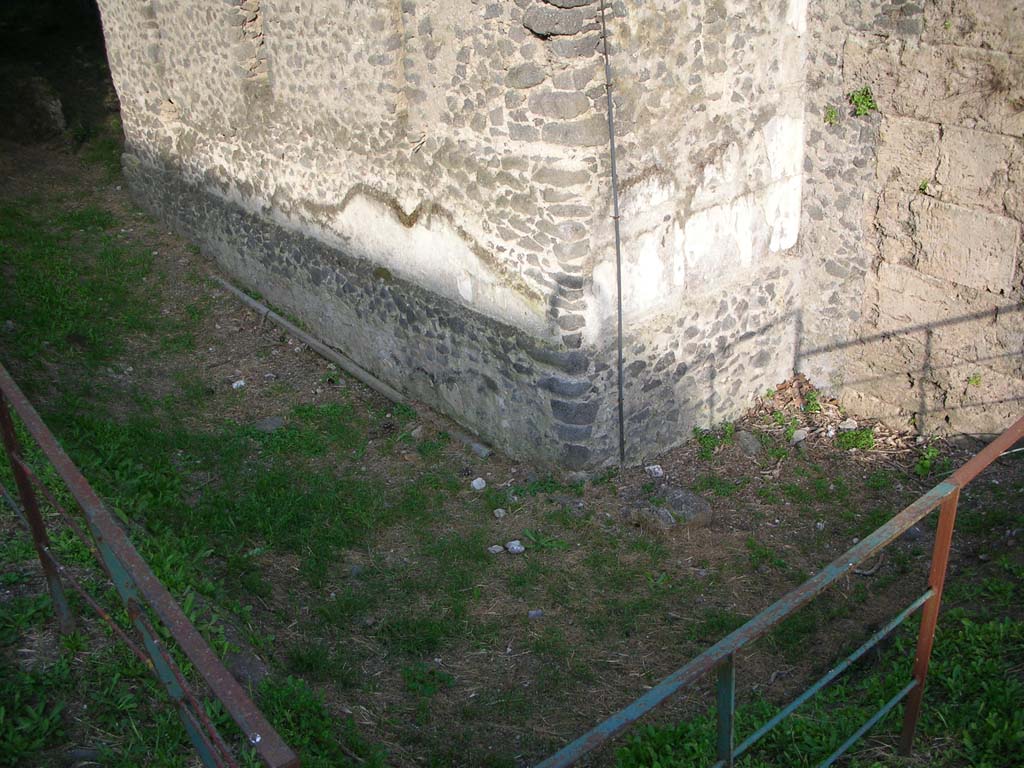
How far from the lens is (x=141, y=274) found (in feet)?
30.7

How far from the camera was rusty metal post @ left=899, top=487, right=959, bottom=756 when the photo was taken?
302 cm

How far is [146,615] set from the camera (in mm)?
2844

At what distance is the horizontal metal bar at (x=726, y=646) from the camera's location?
218cm

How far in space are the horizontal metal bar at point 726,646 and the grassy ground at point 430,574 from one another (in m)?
1.05

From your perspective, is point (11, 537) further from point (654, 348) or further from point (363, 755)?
point (654, 348)

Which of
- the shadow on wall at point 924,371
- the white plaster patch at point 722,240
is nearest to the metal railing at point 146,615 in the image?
the white plaster patch at point 722,240

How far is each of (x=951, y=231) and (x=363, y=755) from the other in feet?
15.7

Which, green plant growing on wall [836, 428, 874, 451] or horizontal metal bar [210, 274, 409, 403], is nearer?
green plant growing on wall [836, 428, 874, 451]

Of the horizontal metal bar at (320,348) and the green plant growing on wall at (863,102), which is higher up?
the green plant growing on wall at (863,102)

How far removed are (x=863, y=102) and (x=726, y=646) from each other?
4.81 m

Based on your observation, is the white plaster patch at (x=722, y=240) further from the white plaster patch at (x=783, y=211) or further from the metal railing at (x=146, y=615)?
the metal railing at (x=146, y=615)

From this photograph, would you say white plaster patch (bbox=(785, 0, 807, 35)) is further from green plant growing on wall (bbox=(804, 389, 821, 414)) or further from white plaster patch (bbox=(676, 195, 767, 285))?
green plant growing on wall (bbox=(804, 389, 821, 414))

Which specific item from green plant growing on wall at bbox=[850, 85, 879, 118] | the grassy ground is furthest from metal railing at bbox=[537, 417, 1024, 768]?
green plant growing on wall at bbox=[850, 85, 879, 118]

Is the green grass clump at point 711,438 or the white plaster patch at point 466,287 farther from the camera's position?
the green grass clump at point 711,438
